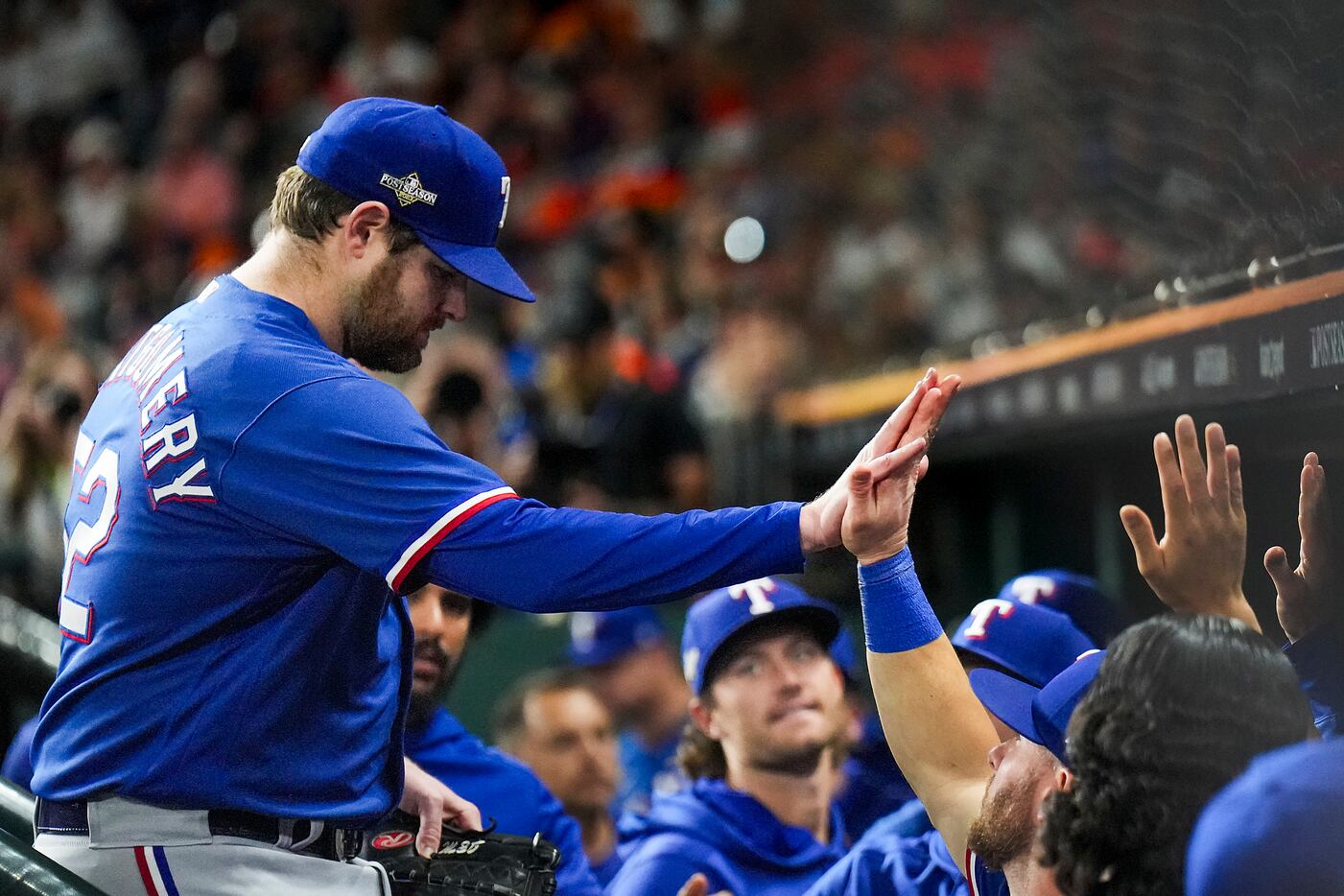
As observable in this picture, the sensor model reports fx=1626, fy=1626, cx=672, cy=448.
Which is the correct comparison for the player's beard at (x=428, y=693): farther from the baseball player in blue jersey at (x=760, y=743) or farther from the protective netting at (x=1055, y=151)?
the protective netting at (x=1055, y=151)

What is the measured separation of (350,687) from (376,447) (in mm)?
397

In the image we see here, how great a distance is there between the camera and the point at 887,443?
209 cm

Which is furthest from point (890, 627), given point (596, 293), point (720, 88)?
point (720, 88)

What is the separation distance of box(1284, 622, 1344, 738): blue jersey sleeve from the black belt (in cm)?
136

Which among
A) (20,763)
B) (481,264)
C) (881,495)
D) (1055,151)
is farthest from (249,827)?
(1055,151)

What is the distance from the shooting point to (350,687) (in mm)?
2297

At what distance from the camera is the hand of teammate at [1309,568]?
225 centimetres

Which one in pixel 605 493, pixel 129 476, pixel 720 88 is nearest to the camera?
pixel 129 476

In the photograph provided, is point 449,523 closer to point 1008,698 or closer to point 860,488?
point 860,488

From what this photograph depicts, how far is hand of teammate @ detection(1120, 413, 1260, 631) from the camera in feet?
7.78

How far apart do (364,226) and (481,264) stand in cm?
18

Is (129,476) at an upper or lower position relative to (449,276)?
lower

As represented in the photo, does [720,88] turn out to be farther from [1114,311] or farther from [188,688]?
[188,688]

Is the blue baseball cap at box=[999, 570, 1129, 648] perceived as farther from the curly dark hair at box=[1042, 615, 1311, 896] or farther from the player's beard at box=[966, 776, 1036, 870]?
the curly dark hair at box=[1042, 615, 1311, 896]
